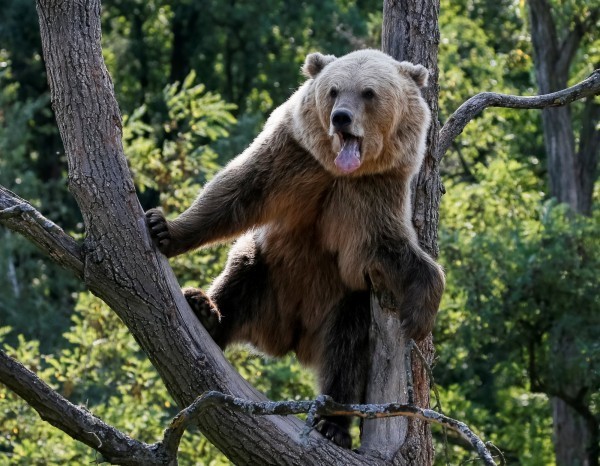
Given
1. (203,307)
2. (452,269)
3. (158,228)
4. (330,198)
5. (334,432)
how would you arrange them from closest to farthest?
(158,228), (334,432), (203,307), (330,198), (452,269)

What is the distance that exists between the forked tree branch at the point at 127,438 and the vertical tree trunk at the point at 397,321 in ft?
2.83

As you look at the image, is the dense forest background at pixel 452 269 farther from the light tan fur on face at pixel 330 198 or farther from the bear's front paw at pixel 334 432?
the bear's front paw at pixel 334 432

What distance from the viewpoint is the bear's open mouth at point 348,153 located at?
20.3 ft

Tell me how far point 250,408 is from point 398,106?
221 centimetres

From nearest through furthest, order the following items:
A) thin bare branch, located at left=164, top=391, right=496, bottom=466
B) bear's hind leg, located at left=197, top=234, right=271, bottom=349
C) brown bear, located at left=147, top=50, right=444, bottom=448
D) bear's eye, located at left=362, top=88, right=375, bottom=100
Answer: thin bare branch, located at left=164, top=391, right=496, bottom=466 < brown bear, located at left=147, top=50, right=444, bottom=448 < bear's eye, located at left=362, top=88, right=375, bottom=100 < bear's hind leg, located at left=197, top=234, right=271, bottom=349

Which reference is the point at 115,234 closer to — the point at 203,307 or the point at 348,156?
the point at 203,307

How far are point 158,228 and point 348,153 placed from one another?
109 centimetres

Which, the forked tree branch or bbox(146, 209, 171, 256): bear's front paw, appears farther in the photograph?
bbox(146, 209, 171, 256): bear's front paw

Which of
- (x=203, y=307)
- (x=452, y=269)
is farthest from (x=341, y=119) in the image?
(x=452, y=269)

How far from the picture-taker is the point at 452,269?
1320cm

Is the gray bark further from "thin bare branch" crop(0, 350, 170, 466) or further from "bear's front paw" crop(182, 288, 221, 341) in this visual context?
"thin bare branch" crop(0, 350, 170, 466)

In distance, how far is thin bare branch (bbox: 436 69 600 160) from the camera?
6.93 meters

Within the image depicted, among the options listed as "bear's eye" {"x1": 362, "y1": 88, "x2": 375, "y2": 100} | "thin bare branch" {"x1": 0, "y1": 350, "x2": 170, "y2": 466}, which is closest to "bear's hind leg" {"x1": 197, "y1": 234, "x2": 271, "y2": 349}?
"bear's eye" {"x1": 362, "y1": 88, "x2": 375, "y2": 100}

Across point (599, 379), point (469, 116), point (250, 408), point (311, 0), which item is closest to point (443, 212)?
point (599, 379)
